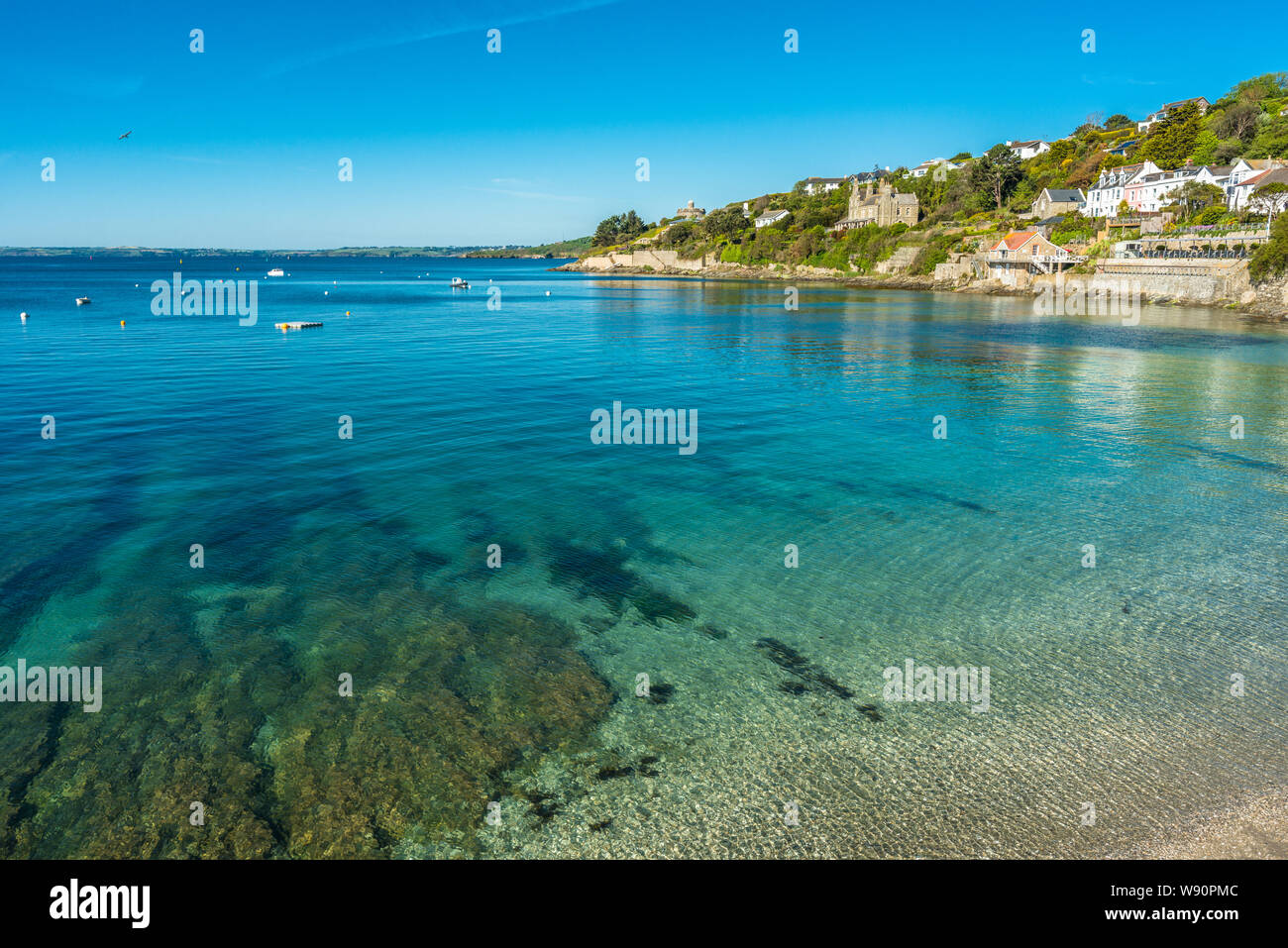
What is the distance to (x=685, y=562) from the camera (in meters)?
16.8

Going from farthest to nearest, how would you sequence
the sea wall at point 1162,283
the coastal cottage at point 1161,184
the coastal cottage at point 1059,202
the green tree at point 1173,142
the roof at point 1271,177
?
the coastal cottage at point 1059,202
the green tree at point 1173,142
the coastal cottage at point 1161,184
the roof at point 1271,177
the sea wall at point 1162,283

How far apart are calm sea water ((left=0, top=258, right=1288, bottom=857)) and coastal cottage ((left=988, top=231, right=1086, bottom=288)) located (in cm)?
7893

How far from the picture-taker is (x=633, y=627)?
13.9m

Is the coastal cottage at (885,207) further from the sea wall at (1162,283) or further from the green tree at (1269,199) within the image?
the green tree at (1269,199)

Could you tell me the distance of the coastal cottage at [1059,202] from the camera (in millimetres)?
126688

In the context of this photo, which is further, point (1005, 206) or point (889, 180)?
point (889, 180)

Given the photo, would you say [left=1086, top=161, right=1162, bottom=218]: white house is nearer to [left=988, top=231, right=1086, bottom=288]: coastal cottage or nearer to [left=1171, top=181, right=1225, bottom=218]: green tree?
[left=1171, top=181, right=1225, bottom=218]: green tree

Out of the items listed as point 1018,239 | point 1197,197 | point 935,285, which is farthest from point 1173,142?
point 935,285

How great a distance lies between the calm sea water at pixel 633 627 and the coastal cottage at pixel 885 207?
139721 mm

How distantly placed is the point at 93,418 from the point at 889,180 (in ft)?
649

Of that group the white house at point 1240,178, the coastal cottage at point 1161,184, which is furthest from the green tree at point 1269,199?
the coastal cottage at point 1161,184

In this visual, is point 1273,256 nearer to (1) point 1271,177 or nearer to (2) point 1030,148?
(1) point 1271,177

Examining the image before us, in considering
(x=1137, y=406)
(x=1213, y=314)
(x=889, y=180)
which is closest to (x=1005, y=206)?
(x=889, y=180)
